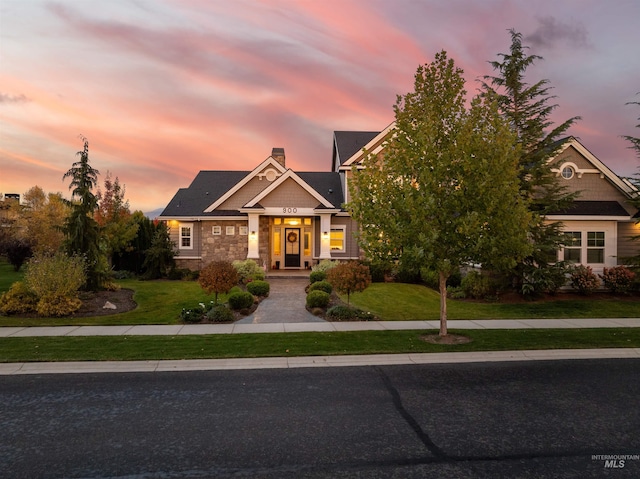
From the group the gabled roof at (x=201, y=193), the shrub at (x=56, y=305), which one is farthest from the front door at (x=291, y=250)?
the shrub at (x=56, y=305)

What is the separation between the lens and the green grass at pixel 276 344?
948 centimetres

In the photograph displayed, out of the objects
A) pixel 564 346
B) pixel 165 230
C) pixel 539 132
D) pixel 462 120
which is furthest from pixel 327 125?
pixel 564 346

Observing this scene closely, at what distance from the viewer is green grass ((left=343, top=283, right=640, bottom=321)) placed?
15.2m

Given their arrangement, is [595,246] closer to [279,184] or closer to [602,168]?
[602,168]

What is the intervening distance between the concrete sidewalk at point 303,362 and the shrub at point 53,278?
6117mm

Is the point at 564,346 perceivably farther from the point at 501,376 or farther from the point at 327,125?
the point at 327,125

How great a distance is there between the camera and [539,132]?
736 inches

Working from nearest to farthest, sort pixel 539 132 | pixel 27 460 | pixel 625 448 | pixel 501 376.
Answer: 1. pixel 27 460
2. pixel 625 448
3. pixel 501 376
4. pixel 539 132

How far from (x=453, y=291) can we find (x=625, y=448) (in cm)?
1449

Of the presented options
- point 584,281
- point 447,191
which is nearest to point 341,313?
point 447,191

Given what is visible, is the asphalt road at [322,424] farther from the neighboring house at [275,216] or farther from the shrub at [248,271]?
the neighboring house at [275,216]

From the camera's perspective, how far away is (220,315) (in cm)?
1368

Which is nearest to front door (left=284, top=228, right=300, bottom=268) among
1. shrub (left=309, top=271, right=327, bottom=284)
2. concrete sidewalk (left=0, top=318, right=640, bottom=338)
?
shrub (left=309, top=271, right=327, bottom=284)

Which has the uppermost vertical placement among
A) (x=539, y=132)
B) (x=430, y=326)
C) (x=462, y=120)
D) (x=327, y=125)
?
(x=327, y=125)
